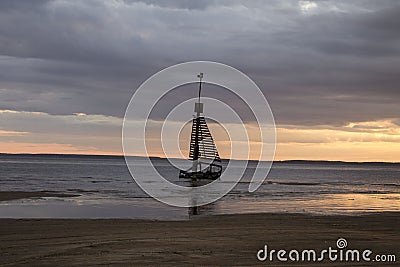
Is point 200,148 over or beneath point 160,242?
over

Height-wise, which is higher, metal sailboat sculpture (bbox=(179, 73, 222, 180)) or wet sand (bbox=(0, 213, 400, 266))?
metal sailboat sculpture (bbox=(179, 73, 222, 180))

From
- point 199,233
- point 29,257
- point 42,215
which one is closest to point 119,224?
point 199,233

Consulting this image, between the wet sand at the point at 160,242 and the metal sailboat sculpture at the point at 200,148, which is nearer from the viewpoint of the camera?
the wet sand at the point at 160,242

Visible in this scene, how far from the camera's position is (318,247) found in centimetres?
1442

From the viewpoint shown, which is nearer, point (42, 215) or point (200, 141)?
point (42, 215)

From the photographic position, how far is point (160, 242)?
14.9m

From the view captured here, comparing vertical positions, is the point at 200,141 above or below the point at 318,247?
above

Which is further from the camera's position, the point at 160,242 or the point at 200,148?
the point at 200,148

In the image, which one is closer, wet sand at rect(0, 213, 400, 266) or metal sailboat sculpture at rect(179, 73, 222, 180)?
wet sand at rect(0, 213, 400, 266)

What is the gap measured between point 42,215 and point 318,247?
1512 cm

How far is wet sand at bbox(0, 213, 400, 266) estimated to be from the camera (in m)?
12.2

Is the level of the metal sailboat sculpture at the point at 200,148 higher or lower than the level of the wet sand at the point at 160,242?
higher

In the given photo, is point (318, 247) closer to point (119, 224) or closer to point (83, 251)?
point (83, 251)

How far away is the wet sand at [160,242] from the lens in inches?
482
